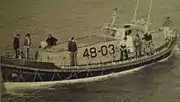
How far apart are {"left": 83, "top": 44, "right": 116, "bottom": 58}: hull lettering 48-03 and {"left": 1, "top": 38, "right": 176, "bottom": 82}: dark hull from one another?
0.07 meters

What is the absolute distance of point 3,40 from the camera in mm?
1769

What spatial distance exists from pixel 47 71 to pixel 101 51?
11.1 inches

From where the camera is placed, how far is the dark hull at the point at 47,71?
1776 mm

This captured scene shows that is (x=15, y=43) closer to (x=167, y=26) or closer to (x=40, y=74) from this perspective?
(x=40, y=74)

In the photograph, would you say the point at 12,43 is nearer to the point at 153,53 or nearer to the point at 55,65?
the point at 55,65

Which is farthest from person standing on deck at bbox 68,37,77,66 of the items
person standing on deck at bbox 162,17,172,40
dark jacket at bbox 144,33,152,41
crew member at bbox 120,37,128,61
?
person standing on deck at bbox 162,17,172,40

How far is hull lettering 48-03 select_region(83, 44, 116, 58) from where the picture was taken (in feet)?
5.96

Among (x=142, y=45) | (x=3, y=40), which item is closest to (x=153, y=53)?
(x=142, y=45)

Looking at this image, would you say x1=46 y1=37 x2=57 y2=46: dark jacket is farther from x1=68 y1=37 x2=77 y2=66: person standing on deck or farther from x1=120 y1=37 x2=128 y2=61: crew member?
x1=120 y1=37 x2=128 y2=61: crew member

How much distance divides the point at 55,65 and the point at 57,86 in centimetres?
10

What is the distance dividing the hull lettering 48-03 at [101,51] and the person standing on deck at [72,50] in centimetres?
5

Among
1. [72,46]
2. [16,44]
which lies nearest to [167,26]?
[72,46]

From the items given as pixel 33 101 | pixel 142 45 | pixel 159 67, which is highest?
pixel 142 45

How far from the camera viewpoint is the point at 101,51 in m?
1.83
